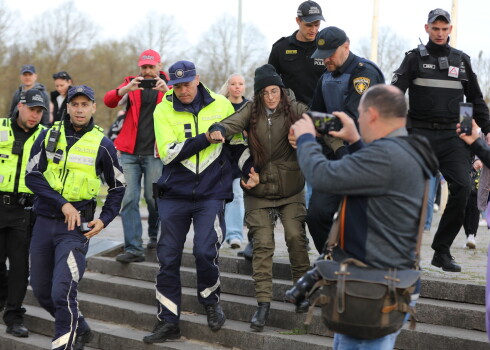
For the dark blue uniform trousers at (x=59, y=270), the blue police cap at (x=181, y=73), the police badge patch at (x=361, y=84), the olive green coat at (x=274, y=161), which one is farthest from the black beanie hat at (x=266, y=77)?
the dark blue uniform trousers at (x=59, y=270)

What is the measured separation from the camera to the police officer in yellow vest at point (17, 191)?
735 centimetres

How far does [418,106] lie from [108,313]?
373 centimetres

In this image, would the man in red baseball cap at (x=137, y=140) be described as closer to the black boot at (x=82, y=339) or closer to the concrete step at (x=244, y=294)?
the concrete step at (x=244, y=294)

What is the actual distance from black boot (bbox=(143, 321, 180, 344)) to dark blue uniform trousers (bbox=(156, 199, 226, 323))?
5 cm

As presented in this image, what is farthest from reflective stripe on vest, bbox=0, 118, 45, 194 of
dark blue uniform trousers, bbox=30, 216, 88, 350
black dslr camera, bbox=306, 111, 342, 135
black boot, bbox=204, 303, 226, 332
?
black dslr camera, bbox=306, 111, 342, 135

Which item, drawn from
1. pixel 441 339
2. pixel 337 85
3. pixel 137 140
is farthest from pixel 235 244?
pixel 441 339

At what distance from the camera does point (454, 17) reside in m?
16.0

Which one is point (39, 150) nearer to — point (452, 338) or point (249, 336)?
point (249, 336)

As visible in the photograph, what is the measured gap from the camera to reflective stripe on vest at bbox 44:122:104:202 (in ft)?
20.8

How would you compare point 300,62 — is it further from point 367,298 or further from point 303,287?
point 367,298

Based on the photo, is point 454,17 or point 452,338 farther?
point 454,17

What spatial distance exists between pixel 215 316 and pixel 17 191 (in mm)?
2362

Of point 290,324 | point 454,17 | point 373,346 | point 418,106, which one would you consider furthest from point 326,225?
point 454,17

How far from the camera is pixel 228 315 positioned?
23.2 ft
